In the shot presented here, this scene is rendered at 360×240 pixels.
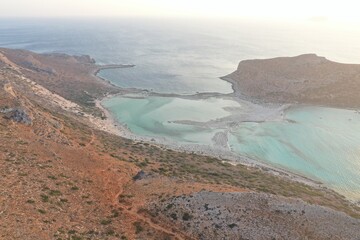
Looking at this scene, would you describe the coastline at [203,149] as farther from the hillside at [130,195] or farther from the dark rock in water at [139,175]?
the dark rock in water at [139,175]

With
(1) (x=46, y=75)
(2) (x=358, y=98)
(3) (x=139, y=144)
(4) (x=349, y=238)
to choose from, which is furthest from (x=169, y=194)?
(1) (x=46, y=75)

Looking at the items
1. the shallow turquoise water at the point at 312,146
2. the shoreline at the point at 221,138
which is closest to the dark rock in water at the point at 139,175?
the shoreline at the point at 221,138

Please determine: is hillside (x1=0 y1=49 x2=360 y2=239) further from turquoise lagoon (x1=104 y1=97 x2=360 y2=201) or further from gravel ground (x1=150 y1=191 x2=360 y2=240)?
turquoise lagoon (x1=104 y1=97 x2=360 y2=201)

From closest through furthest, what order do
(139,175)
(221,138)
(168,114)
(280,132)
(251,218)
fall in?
(251,218) < (139,175) < (221,138) < (280,132) < (168,114)

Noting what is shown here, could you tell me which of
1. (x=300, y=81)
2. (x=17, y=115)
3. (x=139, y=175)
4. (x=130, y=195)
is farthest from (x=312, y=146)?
(x=17, y=115)

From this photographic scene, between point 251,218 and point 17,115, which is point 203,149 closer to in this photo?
point 17,115

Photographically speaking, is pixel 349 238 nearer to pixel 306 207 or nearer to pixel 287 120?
pixel 306 207
